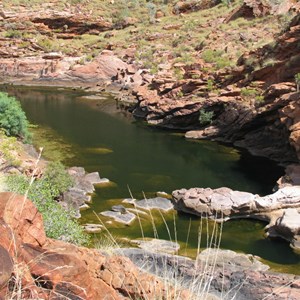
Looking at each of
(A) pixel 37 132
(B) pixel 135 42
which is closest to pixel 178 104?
(A) pixel 37 132

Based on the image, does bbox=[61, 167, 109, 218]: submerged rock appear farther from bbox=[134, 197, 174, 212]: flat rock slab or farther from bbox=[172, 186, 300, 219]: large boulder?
bbox=[172, 186, 300, 219]: large boulder

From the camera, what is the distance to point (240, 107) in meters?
32.5

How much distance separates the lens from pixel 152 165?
25.7 m

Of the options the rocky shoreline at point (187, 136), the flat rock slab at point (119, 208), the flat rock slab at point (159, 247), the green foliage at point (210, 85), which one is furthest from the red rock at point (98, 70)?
the flat rock slab at point (159, 247)

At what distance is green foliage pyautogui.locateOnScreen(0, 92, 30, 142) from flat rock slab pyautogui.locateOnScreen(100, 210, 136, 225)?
10.8 metres

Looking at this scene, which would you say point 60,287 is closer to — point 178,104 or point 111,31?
point 178,104

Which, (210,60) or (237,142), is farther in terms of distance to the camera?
(210,60)

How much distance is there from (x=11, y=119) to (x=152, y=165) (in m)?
9.13

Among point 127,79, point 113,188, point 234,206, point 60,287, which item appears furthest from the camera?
point 127,79

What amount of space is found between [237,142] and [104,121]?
41.3 feet

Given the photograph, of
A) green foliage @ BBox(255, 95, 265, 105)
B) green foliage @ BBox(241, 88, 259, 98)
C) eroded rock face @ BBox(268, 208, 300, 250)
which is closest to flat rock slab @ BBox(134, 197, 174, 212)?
eroded rock face @ BBox(268, 208, 300, 250)

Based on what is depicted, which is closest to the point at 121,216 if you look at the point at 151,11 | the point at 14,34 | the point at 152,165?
the point at 152,165

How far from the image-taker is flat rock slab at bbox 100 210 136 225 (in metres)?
17.0

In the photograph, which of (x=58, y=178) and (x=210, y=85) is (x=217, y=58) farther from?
(x=58, y=178)
